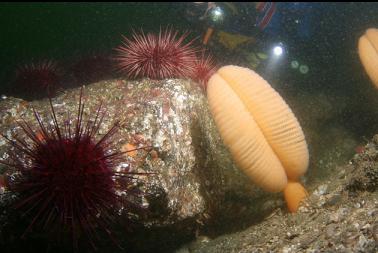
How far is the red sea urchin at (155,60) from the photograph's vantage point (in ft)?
13.4

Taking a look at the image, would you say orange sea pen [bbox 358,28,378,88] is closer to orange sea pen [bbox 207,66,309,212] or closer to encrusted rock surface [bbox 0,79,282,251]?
orange sea pen [bbox 207,66,309,212]

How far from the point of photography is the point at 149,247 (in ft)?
12.6

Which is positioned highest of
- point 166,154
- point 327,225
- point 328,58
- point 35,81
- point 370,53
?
point 35,81

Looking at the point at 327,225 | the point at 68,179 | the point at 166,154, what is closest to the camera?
the point at 68,179

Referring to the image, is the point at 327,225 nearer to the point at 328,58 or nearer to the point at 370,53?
the point at 370,53

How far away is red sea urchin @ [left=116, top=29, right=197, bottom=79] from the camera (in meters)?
4.09

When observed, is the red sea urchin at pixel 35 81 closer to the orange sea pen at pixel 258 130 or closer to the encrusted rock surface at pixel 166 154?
the encrusted rock surface at pixel 166 154

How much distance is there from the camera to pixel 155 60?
13.6 ft

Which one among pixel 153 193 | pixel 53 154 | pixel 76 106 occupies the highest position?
pixel 76 106

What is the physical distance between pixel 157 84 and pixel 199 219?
174 centimetres

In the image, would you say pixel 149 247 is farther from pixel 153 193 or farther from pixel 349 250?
pixel 349 250

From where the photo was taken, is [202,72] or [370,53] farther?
[202,72]

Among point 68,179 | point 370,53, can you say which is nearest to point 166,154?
point 68,179

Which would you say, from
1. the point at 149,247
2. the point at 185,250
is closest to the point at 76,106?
the point at 149,247
